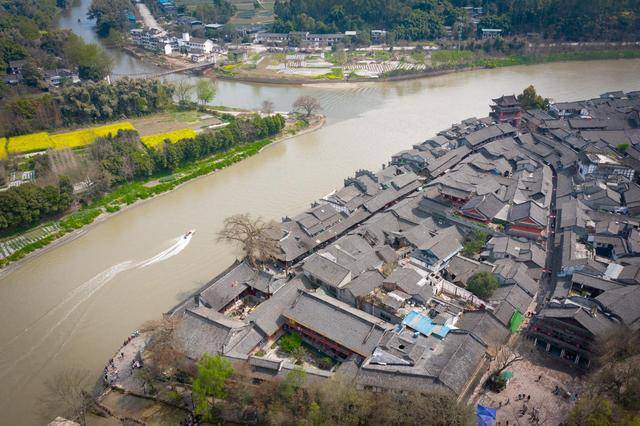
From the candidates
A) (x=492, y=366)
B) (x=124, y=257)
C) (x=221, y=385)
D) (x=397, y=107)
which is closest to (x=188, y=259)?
(x=124, y=257)

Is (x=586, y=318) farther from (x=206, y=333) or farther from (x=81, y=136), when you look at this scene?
(x=81, y=136)

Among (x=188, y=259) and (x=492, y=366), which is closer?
(x=492, y=366)

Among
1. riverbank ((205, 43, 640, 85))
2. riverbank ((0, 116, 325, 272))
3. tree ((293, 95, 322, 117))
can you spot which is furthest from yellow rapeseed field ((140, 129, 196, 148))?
riverbank ((205, 43, 640, 85))

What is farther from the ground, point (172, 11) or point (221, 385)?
point (172, 11)

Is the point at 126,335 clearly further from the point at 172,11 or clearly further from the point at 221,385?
the point at 172,11

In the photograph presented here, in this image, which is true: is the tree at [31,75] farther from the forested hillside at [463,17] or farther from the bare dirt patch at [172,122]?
the forested hillside at [463,17]

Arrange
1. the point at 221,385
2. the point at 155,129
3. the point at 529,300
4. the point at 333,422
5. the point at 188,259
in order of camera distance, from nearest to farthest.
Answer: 1. the point at 333,422
2. the point at 221,385
3. the point at 529,300
4. the point at 188,259
5. the point at 155,129

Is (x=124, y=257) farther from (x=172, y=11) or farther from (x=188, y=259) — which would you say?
(x=172, y=11)

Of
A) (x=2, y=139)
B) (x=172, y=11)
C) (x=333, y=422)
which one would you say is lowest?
(x=333, y=422)

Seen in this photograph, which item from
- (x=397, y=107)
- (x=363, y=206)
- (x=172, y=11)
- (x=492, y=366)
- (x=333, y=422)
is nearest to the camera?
(x=333, y=422)
